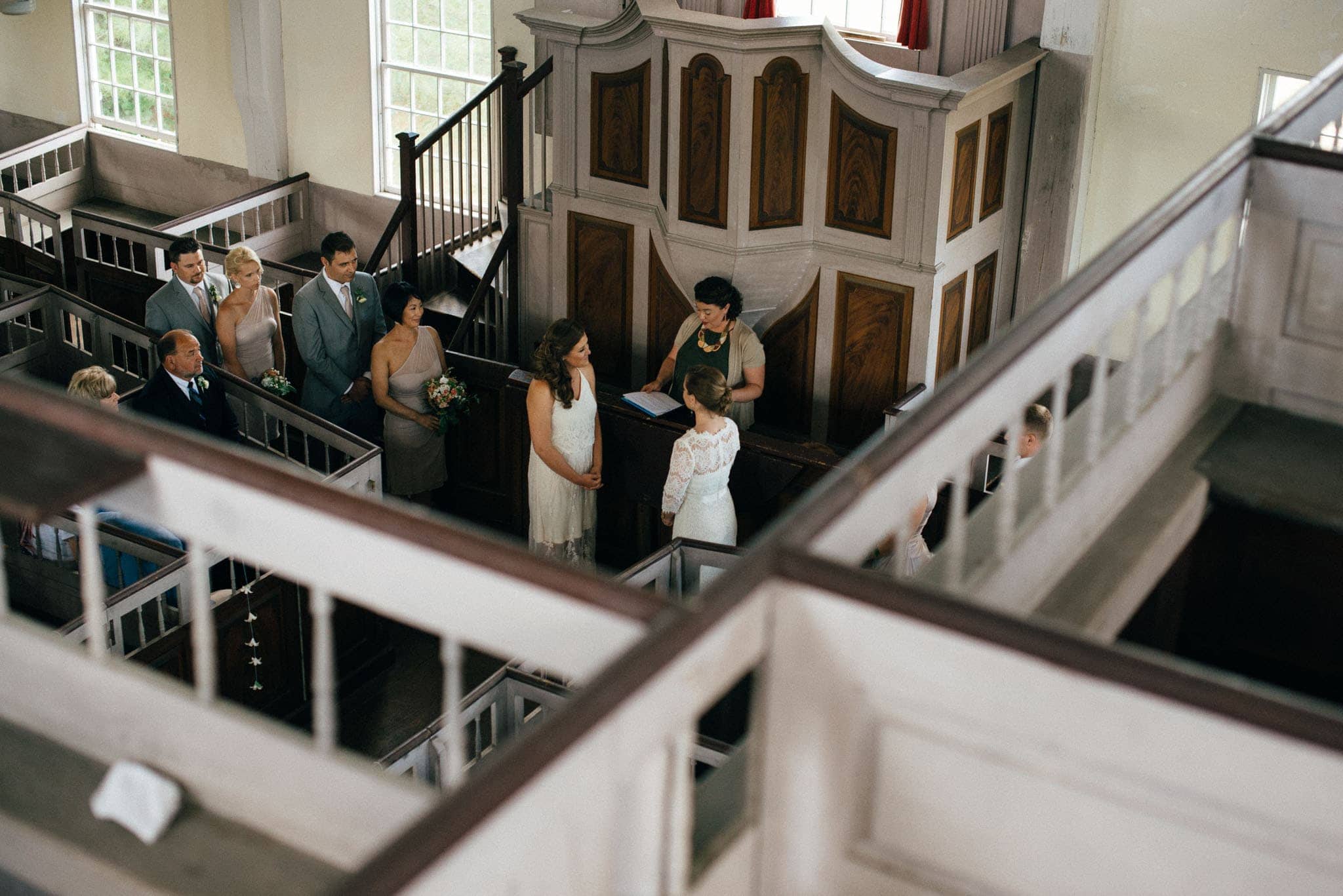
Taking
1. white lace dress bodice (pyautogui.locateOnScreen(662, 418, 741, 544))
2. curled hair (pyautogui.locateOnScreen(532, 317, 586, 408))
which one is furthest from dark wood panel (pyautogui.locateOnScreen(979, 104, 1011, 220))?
curled hair (pyautogui.locateOnScreen(532, 317, 586, 408))

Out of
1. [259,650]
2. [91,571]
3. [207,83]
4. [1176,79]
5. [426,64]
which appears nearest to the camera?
[91,571]

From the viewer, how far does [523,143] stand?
1012cm

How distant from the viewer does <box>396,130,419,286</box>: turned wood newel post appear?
9273mm

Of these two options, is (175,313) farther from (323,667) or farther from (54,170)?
(54,170)

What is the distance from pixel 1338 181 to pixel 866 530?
2.44 meters

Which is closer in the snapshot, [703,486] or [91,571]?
[91,571]

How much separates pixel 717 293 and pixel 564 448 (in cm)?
103

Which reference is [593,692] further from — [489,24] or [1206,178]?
[489,24]

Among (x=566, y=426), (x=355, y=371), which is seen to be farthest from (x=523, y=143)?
(x=566, y=426)

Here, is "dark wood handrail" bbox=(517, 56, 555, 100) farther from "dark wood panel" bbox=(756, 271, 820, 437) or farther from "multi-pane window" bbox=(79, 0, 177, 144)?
"multi-pane window" bbox=(79, 0, 177, 144)

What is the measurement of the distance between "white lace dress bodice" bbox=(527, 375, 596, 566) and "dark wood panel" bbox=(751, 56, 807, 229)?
1.53m

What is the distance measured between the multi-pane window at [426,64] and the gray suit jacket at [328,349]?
3829mm

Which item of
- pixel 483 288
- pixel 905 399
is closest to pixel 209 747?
pixel 905 399

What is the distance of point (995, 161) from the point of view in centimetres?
813
